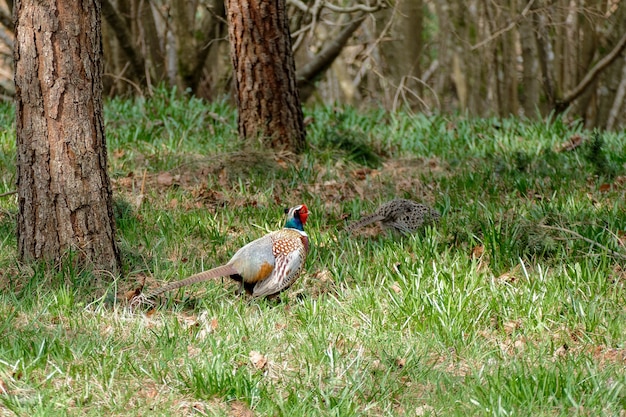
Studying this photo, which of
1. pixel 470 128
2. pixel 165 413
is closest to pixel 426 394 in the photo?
pixel 165 413

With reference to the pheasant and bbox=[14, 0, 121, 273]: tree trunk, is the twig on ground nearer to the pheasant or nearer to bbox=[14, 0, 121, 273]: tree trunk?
the pheasant

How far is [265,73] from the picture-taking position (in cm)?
834

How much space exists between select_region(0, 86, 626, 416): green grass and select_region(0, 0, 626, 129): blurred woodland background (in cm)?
314

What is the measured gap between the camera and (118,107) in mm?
10281

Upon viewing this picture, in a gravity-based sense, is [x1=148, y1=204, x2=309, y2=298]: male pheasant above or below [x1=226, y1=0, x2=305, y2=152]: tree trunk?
below

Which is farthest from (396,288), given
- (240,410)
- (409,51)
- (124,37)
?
(409,51)

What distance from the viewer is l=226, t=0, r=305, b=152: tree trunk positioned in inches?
324

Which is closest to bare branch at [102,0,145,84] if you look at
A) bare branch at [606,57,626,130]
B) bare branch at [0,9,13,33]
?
bare branch at [0,9,13,33]

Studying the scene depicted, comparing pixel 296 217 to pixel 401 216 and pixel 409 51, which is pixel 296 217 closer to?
pixel 401 216

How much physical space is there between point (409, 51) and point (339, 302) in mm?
10225

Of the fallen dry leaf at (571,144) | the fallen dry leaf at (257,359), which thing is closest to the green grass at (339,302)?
the fallen dry leaf at (257,359)

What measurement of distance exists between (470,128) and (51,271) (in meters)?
6.18

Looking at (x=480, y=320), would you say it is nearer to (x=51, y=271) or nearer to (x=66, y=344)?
(x=66, y=344)

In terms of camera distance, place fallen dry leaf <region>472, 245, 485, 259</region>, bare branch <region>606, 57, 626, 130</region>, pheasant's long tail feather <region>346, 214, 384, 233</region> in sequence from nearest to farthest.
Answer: fallen dry leaf <region>472, 245, 485, 259</region>, pheasant's long tail feather <region>346, 214, 384, 233</region>, bare branch <region>606, 57, 626, 130</region>
